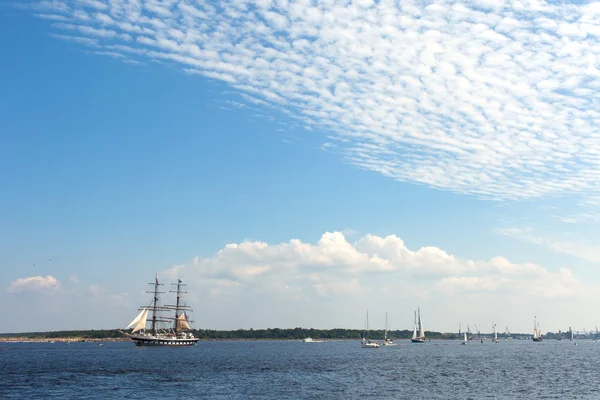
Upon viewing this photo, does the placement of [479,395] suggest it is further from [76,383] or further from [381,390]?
[76,383]

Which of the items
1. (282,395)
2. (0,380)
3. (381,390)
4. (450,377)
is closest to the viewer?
(282,395)

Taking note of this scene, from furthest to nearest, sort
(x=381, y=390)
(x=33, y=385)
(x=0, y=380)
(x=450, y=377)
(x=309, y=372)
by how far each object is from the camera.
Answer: (x=309, y=372) → (x=450, y=377) → (x=0, y=380) → (x=33, y=385) → (x=381, y=390)

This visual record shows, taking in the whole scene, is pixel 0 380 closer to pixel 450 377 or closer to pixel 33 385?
pixel 33 385

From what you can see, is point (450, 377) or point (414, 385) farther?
point (450, 377)

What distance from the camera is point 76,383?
76.4m

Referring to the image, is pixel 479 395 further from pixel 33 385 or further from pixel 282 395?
pixel 33 385

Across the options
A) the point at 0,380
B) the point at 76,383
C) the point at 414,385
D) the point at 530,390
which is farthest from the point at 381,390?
the point at 0,380

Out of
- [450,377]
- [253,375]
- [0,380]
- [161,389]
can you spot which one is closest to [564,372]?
[450,377]

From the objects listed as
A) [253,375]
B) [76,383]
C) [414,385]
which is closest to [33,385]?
[76,383]

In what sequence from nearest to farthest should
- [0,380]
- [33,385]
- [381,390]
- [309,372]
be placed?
[381,390] < [33,385] < [0,380] < [309,372]

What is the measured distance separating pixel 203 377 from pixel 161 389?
53.7 ft

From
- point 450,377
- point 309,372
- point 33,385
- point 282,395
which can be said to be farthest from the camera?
point 309,372

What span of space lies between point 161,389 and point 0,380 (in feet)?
98.5

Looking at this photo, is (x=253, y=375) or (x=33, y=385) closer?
(x=33, y=385)
